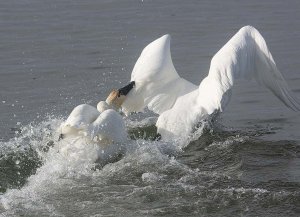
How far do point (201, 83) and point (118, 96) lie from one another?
127 centimetres

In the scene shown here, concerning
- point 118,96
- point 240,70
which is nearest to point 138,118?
point 118,96

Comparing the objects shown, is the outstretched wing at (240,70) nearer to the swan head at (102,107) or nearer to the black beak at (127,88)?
the black beak at (127,88)

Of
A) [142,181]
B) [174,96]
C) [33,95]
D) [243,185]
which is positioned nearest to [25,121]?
[33,95]

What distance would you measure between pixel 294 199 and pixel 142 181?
189 centimetres

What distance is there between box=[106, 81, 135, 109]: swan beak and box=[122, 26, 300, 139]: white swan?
109mm

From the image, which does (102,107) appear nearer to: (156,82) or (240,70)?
(156,82)

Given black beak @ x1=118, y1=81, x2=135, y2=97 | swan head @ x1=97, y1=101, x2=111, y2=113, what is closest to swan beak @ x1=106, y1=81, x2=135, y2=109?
black beak @ x1=118, y1=81, x2=135, y2=97

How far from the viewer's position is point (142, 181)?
34.4ft

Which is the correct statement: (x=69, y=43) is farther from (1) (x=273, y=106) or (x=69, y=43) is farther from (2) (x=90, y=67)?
(1) (x=273, y=106)

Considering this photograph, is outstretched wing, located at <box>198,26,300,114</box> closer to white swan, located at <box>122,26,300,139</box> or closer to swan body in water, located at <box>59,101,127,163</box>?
white swan, located at <box>122,26,300,139</box>

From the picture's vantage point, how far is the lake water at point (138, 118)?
388 inches

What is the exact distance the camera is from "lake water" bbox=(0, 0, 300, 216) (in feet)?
32.3

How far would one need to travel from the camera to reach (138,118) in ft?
45.4

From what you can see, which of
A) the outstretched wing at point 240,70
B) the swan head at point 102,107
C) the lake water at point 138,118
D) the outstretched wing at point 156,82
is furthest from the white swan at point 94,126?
the outstretched wing at point 156,82
